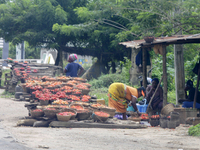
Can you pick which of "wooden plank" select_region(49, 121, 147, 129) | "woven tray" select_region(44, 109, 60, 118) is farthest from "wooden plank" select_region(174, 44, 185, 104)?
"woven tray" select_region(44, 109, 60, 118)

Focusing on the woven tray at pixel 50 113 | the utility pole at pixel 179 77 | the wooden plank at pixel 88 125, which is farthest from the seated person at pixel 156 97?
the woven tray at pixel 50 113

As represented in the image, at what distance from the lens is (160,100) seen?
948 centimetres

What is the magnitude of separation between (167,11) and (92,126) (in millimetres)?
6461

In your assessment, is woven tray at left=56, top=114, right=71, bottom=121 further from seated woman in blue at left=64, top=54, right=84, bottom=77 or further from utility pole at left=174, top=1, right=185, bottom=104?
utility pole at left=174, top=1, right=185, bottom=104

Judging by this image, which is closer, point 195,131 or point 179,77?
point 195,131

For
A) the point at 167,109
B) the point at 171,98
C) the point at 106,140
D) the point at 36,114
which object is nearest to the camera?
the point at 106,140

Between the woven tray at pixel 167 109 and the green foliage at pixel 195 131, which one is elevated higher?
the woven tray at pixel 167 109

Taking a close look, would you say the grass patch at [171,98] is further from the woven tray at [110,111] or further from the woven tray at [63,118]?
the woven tray at [63,118]

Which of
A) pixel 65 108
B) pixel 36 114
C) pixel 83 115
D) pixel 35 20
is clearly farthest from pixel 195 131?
pixel 35 20

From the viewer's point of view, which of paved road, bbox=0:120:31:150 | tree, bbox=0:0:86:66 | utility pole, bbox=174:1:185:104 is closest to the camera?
paved road, bbox=0:120:31:150

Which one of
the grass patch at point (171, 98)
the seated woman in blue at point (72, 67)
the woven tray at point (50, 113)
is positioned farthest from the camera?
the grass patch at point (171, 98)

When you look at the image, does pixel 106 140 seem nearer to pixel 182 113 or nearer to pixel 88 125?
pixel 88 125

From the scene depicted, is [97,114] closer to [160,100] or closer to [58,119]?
[58,119]

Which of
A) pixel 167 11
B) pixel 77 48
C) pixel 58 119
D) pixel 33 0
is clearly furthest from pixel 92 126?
pixel 33 0
